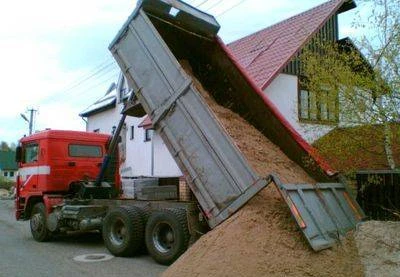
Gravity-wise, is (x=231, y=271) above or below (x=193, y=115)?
below

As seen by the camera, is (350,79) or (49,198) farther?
(49,198)

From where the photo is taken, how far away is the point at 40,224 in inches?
480

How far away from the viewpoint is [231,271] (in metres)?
6.07

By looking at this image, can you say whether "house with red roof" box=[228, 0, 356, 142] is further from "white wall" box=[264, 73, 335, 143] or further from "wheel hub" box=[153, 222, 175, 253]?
"wheel hub" box=[153, 222, 175, 253]

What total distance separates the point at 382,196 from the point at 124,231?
16.9ft

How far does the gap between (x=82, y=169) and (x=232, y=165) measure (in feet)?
21.3

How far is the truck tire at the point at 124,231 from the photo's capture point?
9.41 metres

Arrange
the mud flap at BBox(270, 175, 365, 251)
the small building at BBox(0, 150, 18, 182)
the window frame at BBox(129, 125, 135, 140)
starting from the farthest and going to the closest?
the small building at BBox(0, 150, 18, 182)
the window frame at BBox(129, 125, 135, 140)
the mud flap at BBox(270, 175, 365, 251)

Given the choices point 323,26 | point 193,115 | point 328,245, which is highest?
point 323,26

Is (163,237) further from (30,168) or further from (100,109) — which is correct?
(100,109)

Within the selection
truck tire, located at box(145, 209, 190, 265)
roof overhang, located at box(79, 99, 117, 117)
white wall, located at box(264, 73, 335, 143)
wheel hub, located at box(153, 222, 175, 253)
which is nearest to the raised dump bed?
truck tire, located at box(145, 209, 190, 265)

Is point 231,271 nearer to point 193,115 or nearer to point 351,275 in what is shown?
point 351,275

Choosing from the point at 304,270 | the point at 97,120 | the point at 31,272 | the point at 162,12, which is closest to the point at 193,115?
the point at 162,12

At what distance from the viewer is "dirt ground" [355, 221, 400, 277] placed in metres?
6.20
